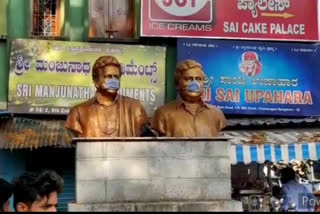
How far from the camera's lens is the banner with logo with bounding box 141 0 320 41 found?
13.2 m

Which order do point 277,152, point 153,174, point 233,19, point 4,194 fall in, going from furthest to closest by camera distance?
1. point 233,19
2. point 277,152
3. point 153,174
4. point 4,194

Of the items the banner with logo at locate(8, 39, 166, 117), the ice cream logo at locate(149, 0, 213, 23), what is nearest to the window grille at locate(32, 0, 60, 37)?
the banner with logo at locate(8, 39, 166, 117)

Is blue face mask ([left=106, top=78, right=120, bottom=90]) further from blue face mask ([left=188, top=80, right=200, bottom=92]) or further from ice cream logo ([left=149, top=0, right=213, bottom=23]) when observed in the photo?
ice cream logo ([left=149, top=0, right=213, bottom=23])

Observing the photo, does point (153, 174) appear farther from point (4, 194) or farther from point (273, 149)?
point (273, 149)

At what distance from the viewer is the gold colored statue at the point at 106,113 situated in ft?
23.7

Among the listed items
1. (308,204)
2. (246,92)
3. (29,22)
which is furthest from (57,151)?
(308,204)

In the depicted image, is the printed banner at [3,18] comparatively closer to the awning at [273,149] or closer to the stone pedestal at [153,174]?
the awning at [273,149]

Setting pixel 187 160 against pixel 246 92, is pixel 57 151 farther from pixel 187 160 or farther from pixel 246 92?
pixel 187 160

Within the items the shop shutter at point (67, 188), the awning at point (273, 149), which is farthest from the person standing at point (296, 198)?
the shop shutter at point (67, 188)

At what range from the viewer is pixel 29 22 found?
13.1 metres

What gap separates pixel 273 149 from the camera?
1167 cm

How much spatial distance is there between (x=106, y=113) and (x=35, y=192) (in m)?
2.90

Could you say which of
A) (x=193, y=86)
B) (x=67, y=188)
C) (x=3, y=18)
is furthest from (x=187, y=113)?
(x=3, y=18)

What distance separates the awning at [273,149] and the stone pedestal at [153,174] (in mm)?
4243
